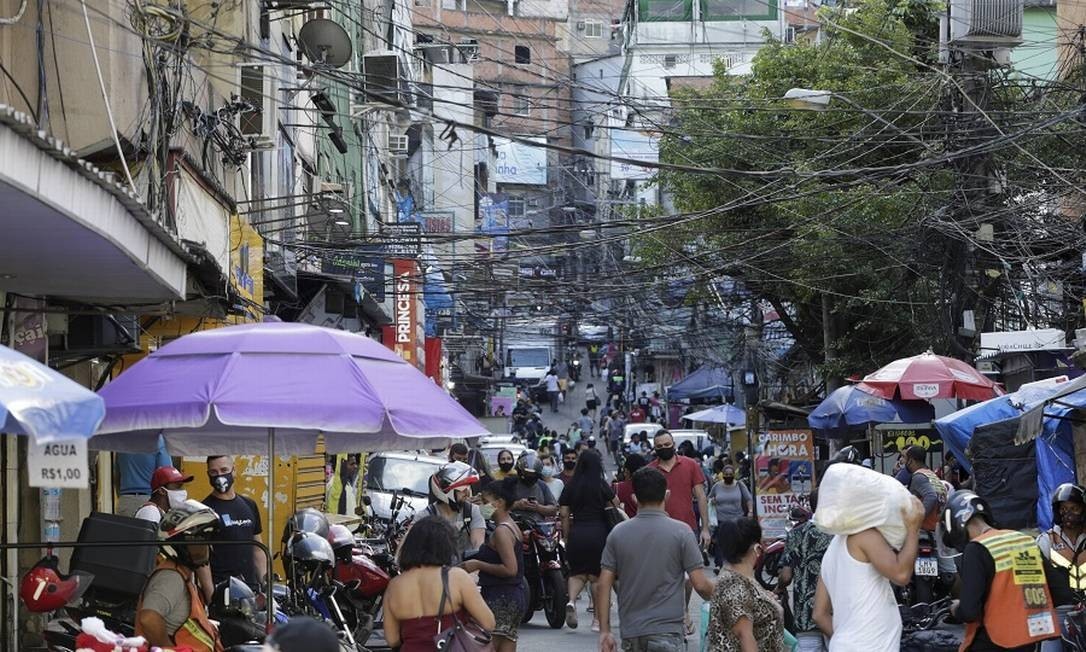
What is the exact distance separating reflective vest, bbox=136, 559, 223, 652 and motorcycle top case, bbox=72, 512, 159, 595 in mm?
962

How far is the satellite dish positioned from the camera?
24156mm

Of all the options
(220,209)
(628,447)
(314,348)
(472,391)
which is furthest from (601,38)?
(314,348)

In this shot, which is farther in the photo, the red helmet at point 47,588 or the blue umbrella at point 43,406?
the red helmet at point 47,588

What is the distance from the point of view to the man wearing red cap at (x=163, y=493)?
11.5 meters

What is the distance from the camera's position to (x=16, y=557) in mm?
12906

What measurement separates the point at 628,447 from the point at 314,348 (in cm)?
3241

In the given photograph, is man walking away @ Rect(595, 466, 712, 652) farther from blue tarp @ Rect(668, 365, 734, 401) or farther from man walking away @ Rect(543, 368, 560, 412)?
man walking away @ Rect(543, 368, 560, 412)

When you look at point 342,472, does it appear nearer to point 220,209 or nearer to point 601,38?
point 220,209

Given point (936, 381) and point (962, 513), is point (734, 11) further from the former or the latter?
point (962, 513)

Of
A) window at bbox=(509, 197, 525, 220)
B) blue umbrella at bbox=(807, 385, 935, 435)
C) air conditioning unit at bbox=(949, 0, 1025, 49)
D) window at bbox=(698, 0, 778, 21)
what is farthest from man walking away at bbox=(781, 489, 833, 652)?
window at bbox=(509, 197, 525, 220)

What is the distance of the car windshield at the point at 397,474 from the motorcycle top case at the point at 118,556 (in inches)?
609

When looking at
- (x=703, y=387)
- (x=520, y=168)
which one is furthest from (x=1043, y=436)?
(x=520, y=168)

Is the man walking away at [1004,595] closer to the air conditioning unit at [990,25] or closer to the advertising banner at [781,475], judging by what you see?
the air conditioning unit at [990,25]

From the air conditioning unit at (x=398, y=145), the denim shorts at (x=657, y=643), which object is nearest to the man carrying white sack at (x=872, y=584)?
the denim shorts at (x=657, y=643)
